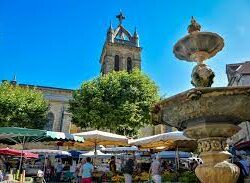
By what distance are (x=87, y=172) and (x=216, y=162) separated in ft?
20.5

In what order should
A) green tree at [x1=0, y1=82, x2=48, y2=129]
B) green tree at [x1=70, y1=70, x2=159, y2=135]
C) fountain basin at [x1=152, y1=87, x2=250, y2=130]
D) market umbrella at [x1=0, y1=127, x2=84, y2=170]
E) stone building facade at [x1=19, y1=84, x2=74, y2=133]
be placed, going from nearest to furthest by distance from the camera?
fountain basin at [x1=152, y1=87, x2=250, y2=130], market umbrella at [x1=0, y1=127, x2=84, y2=170], green tree at [x1=70, y1=70, x2=159, y2=135], green tree at [x1=0, y1=82, x2=48, y2=129], stone building facade at [x1=19, y1=84, x2=74, y2=133]

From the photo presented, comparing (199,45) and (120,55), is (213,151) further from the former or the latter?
(120,55)

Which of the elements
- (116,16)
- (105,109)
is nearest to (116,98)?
(105,109)

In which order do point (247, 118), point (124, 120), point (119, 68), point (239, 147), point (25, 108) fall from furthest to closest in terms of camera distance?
1. point (119, 68)
2. point (25, 108)
3. point (124, 120)
4. point (239, 147)
5. point (247, 118)

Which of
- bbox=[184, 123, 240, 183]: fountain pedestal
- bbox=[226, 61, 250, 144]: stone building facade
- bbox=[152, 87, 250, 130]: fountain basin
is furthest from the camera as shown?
bbox=[226, 61, 250, 144]: stone building facade

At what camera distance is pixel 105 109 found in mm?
26344

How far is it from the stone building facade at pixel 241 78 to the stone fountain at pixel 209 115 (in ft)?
65.3

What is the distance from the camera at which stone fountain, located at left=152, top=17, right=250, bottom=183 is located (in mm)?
5062

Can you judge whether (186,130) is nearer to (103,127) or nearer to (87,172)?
(87,172)

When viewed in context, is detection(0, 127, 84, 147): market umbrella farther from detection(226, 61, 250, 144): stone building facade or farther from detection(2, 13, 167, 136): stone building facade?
detection(2, 13, 167, 136): stone building facade

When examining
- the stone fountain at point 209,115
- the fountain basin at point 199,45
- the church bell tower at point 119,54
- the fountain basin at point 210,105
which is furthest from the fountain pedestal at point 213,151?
the church bell tower at point 119,54

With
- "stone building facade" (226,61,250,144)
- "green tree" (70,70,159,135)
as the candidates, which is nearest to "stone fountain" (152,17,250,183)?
"green tree" (70,70,159,135)

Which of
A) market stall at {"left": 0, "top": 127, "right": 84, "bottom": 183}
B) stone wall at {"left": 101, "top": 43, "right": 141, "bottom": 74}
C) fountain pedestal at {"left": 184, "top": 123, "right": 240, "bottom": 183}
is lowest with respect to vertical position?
fountain pedestal at {"left": 184, "top": 123, "right": 240, "bottom": 183}

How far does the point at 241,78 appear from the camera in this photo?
25.3 meters
